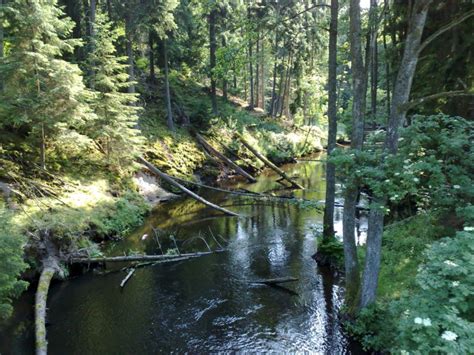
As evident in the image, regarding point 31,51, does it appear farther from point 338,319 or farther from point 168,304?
point 338,319

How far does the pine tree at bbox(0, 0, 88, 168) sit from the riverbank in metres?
2.09

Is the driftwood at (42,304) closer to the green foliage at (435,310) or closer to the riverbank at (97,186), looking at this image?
the riverbank at (97,186)

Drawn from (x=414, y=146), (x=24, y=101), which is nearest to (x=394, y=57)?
(x=414, y=146)

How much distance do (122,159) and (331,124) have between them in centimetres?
1051

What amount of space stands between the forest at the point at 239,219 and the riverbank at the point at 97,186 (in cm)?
8

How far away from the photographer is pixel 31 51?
43.5ft

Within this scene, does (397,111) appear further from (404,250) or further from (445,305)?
(404,250)

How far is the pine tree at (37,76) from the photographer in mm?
12859

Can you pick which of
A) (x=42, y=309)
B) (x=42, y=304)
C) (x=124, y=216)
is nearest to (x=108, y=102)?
(x=124, y=216)

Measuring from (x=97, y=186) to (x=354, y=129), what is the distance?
40.0ft

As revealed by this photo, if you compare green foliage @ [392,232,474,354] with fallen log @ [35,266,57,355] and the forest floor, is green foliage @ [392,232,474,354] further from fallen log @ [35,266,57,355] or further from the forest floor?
the forest floor

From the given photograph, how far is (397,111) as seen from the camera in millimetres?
6566

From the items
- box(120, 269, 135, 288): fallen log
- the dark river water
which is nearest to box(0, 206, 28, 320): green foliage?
the dark river water

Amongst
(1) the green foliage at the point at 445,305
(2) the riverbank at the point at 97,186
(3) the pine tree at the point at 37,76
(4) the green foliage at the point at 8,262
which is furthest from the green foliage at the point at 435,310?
(3) the pine tree at the point at 37,76
